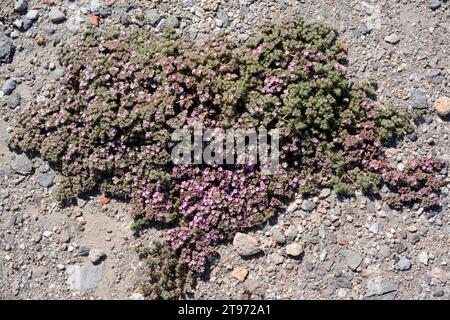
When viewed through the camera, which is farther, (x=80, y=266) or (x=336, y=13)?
(x=336, y=13)

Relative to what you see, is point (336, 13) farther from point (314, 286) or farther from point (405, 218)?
point (314, 286)

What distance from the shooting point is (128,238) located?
6516 mm

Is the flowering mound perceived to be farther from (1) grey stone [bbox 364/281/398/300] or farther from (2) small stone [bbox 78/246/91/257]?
(1) grey stone [bbox 364/281/398/300]

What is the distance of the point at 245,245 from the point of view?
6.30m

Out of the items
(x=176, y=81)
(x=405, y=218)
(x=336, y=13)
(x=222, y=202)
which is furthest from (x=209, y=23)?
(x=405, y=218)

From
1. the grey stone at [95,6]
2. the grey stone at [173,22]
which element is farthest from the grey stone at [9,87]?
the grey stone at [173,22]

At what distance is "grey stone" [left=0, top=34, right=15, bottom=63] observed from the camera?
7.20 meters

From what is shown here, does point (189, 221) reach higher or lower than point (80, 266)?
higher

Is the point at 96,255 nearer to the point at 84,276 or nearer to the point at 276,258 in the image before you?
the point at 84,276

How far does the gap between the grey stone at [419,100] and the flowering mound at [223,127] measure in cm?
24

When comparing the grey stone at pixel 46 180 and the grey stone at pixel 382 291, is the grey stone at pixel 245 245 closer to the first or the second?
the grey stone at pixel 382 291

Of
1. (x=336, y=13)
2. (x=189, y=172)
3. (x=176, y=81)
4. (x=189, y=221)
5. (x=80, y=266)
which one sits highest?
(x=336, y=13)

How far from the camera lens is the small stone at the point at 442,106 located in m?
6.49

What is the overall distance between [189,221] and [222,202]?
1.49ft
